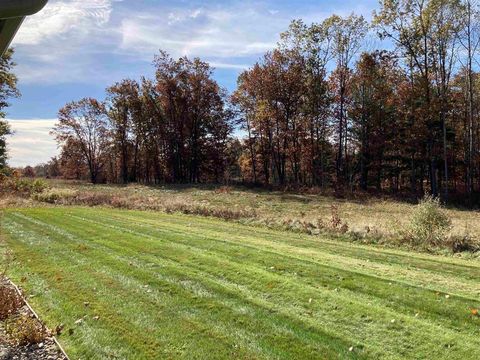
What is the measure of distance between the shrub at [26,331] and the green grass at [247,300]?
232mm

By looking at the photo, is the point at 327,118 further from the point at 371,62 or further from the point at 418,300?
the point at 418,300

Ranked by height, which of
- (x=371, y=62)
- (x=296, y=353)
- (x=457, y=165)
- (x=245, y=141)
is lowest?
A: (x=296, y=353)

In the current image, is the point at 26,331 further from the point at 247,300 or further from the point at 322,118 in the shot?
the point at 322,118

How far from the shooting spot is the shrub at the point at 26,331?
207 inches

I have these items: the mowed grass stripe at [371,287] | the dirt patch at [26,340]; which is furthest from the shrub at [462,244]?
the dirt patch at [26,340]

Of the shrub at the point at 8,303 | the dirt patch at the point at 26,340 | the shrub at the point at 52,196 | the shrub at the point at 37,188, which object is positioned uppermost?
the shrub at the point at 37,188

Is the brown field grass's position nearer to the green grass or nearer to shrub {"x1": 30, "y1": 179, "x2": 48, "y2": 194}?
shrub {"x1": 30, "y1": 179, "x2": 48, "y2": 194}

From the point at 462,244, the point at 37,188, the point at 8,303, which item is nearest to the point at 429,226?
the point at 462,244

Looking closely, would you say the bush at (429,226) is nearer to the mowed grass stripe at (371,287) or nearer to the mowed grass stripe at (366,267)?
the mowed grass stripe at (366,267)

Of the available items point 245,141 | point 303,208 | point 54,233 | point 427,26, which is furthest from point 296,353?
point 245,141

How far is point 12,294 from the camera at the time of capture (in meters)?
6.61

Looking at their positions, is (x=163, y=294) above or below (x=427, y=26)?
below

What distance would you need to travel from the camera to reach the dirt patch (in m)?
4.96

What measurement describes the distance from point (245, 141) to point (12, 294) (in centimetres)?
4374
